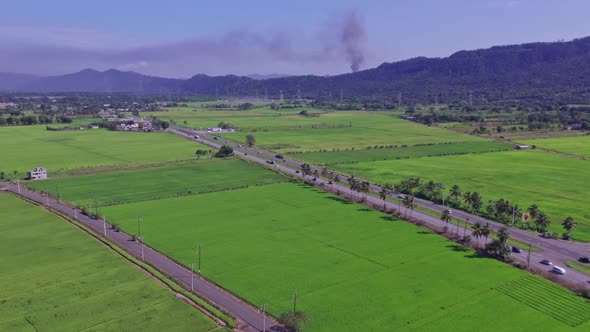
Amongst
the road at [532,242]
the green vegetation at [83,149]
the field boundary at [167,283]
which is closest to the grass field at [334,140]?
the green vegetation at [83,149]

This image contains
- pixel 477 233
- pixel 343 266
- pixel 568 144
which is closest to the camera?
pixel 343 266

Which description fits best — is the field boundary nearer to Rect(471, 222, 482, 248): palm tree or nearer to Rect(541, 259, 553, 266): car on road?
Rect(471, 222, 482, 248): palm tree

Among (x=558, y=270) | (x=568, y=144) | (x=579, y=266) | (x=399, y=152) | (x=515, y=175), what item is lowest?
(x=579, y=266)

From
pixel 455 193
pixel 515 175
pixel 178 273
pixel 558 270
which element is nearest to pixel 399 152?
pixel 515 175

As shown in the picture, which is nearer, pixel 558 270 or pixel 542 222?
pixel 558 270

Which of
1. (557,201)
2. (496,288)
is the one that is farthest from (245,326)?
(557,201)

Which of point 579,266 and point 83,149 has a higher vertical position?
point 83,149

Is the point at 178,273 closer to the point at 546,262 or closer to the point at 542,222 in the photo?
the point at 546,262
